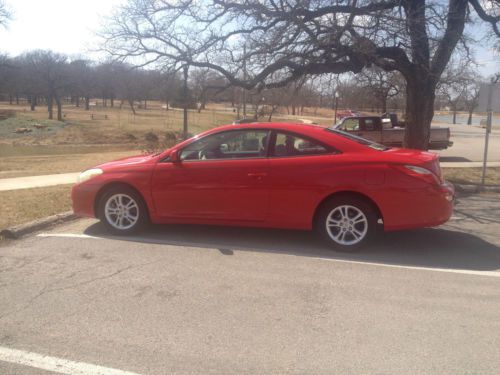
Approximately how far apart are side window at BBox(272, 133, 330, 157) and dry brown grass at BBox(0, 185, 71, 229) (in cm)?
385

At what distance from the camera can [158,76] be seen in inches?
489

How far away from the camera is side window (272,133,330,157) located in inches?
220

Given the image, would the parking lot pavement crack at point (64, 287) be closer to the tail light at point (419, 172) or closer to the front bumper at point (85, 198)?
the front bumper at point (85, 198)

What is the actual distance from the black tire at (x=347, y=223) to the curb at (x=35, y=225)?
13.0 feet

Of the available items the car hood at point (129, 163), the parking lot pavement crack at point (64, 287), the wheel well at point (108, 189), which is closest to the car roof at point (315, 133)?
the car hood at point (129, 163)

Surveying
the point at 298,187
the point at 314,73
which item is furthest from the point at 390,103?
the point at 298,187

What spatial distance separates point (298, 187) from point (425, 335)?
2392 mm

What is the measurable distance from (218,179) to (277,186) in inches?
29.3

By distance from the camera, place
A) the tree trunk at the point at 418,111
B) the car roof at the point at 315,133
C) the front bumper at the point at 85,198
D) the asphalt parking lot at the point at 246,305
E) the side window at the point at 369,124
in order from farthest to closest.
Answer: the side window at the point at 369,124 < the tree trunk at the point at 418,111 < the front bumper at the point at 85,198 < the car roof at the point at 315,133 < the asphalt parking lot at the point at 246,305

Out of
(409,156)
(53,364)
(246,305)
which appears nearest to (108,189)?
(246,305)

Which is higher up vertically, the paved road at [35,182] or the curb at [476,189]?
the curb at [476,189]

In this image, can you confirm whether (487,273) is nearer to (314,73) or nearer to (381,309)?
(381,309)

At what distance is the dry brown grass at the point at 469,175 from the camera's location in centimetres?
1127

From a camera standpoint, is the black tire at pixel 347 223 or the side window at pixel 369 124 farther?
the side window at pixel 369 124
